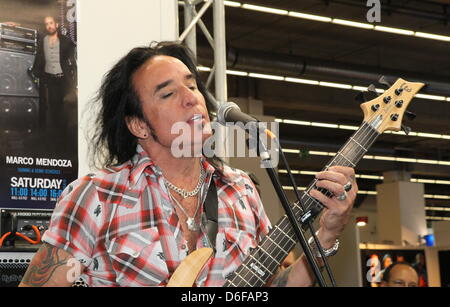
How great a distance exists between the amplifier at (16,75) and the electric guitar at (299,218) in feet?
4.34

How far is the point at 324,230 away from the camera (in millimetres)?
1849

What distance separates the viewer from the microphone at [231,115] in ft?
5.29

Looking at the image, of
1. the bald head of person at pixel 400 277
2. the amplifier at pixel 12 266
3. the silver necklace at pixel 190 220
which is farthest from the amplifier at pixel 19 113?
the bald head of person at pixel 400 277

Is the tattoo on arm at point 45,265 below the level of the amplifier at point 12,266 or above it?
above

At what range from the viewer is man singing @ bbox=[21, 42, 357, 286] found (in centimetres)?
176

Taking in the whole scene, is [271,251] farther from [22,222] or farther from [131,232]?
[22,222]

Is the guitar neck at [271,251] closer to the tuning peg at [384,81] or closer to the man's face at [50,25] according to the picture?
the tuning peg at [384,81]

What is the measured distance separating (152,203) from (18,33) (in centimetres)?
122

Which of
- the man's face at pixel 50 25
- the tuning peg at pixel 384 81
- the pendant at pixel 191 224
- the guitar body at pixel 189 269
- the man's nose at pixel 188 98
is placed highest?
the man's face at pixel 50 25

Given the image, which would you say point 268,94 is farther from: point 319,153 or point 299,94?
point 319,153

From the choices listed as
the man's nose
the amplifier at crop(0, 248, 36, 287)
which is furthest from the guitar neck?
the amplifier at crop(0, 248, 36, 287)

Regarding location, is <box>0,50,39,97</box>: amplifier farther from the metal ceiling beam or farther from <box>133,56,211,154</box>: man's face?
the metal ceiling beam

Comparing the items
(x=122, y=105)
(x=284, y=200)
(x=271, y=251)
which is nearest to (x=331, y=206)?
(x=271, y=251)

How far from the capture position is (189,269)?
1.71 metres
